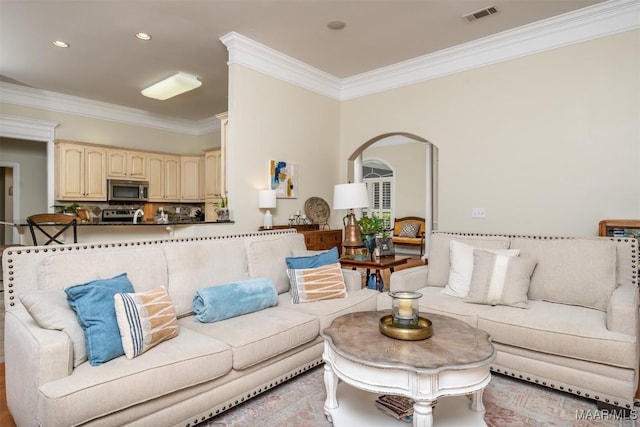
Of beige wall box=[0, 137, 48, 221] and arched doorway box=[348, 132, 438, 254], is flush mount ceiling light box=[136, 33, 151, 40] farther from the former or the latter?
arched doorway box=[348, 132, 438, 254]

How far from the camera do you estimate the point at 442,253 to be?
3.33m

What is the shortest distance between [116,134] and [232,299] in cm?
563

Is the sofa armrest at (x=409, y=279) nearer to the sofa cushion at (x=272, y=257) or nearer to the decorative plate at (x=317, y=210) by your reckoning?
the sofa cushion at (x=272, y=257)

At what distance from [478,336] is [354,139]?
3911mm

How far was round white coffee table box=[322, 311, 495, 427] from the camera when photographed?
4.90 ft

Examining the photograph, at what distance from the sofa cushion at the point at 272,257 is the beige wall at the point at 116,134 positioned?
4.90m

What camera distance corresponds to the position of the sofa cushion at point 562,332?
1.99 metres

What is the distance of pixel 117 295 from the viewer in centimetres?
181

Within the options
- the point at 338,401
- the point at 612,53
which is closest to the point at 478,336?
the point at 338,401

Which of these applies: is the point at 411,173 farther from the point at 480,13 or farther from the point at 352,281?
the point at 352,281

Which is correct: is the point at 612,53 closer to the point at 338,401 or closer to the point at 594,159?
the point at 594,159

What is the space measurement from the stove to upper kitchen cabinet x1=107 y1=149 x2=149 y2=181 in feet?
2.00

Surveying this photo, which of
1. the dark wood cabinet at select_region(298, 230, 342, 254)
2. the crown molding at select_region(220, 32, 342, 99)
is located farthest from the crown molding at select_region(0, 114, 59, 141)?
the dark wood cabinet at select_region(298, 230, 342, 254)

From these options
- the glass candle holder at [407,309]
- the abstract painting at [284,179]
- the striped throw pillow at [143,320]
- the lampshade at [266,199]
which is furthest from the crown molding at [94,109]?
the glass candle holder at [407,309]
